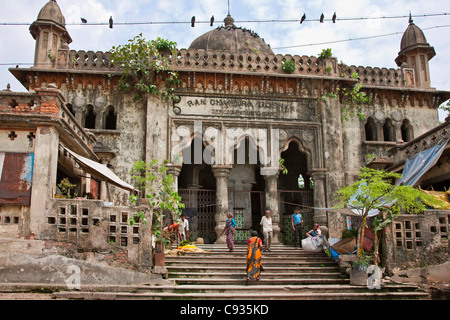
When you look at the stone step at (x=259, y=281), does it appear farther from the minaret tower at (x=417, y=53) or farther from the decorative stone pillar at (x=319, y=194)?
the minaret tower at (x=417, y=53)

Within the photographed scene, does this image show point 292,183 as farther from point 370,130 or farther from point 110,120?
point 110,120

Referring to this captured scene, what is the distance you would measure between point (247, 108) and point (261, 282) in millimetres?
7813

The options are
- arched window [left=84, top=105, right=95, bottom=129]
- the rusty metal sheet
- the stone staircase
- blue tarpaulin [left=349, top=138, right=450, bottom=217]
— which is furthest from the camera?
arched window [left=84, top=105, right=95, bottom=129]

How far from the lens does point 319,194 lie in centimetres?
1598

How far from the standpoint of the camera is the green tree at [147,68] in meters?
15.5

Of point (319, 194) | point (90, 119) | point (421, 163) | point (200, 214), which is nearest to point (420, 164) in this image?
point (421, 163)

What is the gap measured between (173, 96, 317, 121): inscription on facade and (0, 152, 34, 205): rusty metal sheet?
6658mm

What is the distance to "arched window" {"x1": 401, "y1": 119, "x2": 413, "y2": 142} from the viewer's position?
17703 millimetres

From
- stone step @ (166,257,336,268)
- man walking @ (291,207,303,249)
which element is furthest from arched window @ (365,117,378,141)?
stone step @ (166,257,336,268)

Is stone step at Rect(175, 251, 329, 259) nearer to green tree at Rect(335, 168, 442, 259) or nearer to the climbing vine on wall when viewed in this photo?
green tree at Rect(335, 168, 442, 259)

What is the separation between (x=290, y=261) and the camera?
1189cm

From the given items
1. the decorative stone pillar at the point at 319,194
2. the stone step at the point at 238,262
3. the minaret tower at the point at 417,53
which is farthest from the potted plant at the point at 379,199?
the minaret tower at the point at 417,53

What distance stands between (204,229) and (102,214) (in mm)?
7304

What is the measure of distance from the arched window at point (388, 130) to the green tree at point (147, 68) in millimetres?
8555
